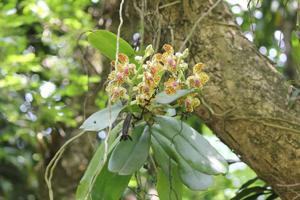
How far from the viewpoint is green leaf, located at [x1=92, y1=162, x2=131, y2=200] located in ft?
2.82

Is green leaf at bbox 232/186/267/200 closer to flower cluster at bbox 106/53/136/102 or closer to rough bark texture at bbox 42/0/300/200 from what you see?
rough bark texture at bbox 42/0/300/200

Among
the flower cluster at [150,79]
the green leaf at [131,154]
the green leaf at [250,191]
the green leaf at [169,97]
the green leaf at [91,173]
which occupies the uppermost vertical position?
the flower cluster at [150,79]

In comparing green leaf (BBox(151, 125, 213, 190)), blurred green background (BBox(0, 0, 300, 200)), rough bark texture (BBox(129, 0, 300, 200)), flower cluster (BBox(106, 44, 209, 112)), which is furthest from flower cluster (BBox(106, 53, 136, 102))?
blurred green background (BBox(0, 0, 300, 200))

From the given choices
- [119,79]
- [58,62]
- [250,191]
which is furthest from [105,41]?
[58,62]

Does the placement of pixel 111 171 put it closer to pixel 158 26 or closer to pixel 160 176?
pixel 160 176

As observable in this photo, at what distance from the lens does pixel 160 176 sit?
91 cm

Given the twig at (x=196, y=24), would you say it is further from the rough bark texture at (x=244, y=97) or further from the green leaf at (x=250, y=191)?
the green leaf at (x=250, y=191)

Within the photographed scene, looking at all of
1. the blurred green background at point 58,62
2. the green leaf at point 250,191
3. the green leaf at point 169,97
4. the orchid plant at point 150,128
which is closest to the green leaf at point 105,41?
the orchid plant at point 150,128

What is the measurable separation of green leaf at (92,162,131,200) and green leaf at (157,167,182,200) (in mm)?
68

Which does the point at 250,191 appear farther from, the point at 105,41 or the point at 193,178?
the point at 105,41

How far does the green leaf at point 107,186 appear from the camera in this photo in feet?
2.82

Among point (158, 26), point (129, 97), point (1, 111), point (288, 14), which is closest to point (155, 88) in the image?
point (129, 97)

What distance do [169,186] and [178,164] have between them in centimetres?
7

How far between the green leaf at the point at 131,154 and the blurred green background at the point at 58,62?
0.77m
